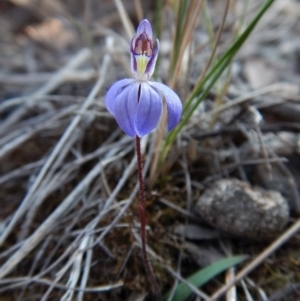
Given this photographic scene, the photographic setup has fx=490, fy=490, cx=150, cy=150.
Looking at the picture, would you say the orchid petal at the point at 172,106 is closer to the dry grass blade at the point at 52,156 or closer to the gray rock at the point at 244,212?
the gray rock at the point at 244,212

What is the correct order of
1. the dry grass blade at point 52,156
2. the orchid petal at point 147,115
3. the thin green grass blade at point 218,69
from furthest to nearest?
the dry grass blade at point 52,156 < the thin green grass blade at point 218,69 < the orchid petal at point 147,115

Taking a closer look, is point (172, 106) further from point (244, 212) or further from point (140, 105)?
point (244, 212)

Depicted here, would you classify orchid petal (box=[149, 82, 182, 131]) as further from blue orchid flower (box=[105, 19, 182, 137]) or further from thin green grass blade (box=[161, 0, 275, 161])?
thin green grass blade (box=[161, 0, 275, 161])

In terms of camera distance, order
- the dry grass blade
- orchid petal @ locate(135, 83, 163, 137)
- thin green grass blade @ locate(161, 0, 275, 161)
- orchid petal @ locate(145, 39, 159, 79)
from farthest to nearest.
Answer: the dry grass blade
thin green grass blade @ locate(161, 0, 275, 161)
orchid petal @ locate(145, 39, 159, 79)
orchid petal @ locate(135, 83, 163, 137)

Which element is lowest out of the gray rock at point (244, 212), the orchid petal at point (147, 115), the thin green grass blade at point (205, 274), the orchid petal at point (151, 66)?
the thin green grass blade at point (205, 274)

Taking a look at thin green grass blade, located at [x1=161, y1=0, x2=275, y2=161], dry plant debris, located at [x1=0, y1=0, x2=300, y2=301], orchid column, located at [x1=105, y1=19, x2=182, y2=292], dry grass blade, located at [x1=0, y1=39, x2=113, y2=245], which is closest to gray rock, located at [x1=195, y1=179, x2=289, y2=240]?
dry plant debris, located at [x1=0, y1=0, x2=300, y2=301]

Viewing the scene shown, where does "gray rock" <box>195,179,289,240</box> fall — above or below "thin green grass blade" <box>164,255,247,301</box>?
above

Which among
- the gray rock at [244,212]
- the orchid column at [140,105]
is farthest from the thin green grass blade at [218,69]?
the orchid column at [140,105]
